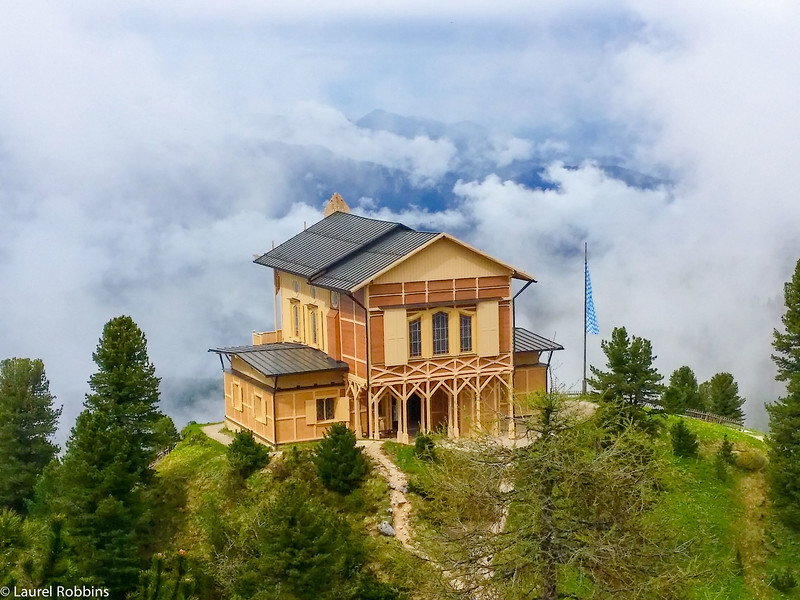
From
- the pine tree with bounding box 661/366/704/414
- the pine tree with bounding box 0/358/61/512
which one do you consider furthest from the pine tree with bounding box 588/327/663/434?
the pine tree with bounding box 0/358/61/512

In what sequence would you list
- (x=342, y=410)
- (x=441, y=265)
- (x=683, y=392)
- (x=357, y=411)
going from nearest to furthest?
(x=441, y=265) → (x=357, y=411) → (x=342, y=410) → (x=683, y=392)

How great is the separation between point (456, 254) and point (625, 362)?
899 centimetres

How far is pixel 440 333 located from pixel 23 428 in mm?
22549

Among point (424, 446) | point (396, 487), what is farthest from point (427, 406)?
point (396, 487)

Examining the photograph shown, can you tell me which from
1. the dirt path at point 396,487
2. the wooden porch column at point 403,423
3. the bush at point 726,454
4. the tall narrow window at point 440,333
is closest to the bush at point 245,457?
the dirt path at point 396,487

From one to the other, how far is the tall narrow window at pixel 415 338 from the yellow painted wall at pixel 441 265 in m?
2.08

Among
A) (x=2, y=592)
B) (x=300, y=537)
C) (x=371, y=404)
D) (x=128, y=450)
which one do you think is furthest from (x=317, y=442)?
(x=2, y=592)

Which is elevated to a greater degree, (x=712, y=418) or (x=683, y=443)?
(x=712, y=418)

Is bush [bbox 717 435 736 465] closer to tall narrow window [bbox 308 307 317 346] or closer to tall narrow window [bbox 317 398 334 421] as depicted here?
tall narrow window [bbox 317 398 334 421]

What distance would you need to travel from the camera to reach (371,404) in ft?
165

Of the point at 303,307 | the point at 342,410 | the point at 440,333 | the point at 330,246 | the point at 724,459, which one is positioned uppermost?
the point at 330,246

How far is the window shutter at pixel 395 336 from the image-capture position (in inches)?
1945

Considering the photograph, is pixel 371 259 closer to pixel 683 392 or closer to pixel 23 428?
pixel 23 428

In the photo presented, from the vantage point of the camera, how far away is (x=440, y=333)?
50.8 m
